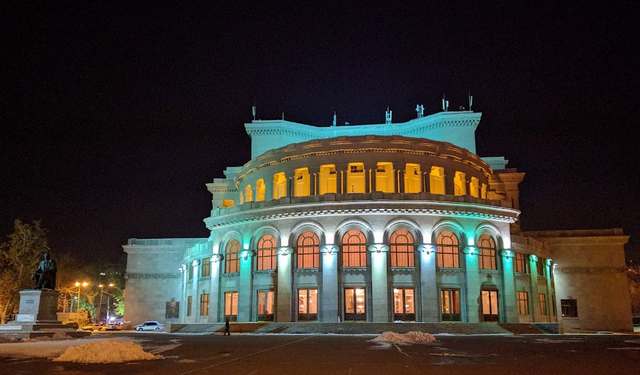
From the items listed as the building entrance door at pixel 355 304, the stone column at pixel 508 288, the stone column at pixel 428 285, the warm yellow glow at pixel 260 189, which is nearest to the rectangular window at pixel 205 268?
the warm yellow glow at pixel 260 189

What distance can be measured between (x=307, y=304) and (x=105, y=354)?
90.7ft

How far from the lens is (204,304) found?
51406 millimetres

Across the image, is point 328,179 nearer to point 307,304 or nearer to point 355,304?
point 307,304

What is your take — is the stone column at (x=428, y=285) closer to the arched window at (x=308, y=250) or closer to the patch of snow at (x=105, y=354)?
the arched window at (x=308, y=250)

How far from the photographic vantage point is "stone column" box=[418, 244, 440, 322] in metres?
42.3

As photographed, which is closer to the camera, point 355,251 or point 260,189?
point 355,251

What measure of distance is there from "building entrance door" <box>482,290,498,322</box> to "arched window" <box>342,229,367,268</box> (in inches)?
381

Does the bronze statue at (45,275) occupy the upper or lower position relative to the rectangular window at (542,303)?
upper

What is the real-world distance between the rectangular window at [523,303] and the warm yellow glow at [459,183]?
957 centimetres

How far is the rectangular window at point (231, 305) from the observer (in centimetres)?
4750

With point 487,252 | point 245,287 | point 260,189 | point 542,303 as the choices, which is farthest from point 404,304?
point 260,189

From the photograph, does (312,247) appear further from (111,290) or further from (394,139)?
(111,290)

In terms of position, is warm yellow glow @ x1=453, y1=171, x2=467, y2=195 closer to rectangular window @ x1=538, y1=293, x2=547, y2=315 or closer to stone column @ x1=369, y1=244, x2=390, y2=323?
stone column @ x1=369, y1=244, x2=390, y2=323

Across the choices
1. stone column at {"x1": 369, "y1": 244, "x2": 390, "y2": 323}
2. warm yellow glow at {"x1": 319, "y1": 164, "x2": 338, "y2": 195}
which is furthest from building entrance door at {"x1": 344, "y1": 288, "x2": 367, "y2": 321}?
warm yellow glow at {"x1": 319, "y1": 164, "x2": 338, "y2": 195}
